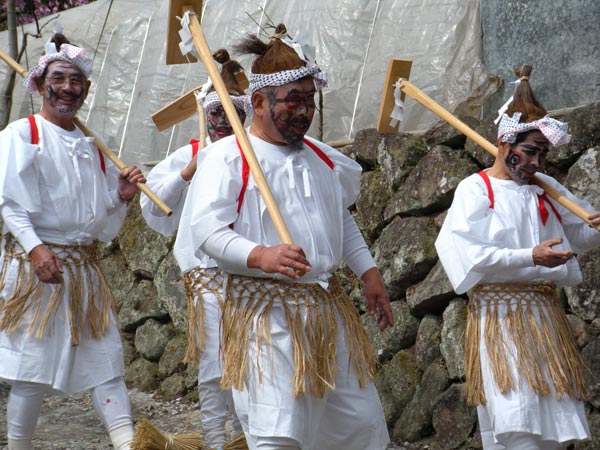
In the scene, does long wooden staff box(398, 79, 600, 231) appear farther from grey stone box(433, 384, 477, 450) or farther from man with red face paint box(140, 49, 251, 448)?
grey stone box(433, 384, 477, 450)

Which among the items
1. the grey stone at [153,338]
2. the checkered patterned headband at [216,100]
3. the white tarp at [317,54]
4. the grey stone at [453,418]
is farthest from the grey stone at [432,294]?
the grey stone at [153,338]

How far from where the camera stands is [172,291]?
316 inches

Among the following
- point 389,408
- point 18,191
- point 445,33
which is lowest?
point 389,408

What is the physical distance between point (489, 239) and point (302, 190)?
96cm

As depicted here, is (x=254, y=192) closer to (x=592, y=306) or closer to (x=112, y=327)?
(x=112, y=327)

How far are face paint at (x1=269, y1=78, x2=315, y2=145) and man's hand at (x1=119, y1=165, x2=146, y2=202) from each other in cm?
114

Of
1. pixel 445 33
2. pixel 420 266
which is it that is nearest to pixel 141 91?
pixel 445 33

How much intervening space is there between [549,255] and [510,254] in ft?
0.64

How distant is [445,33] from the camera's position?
278 inches

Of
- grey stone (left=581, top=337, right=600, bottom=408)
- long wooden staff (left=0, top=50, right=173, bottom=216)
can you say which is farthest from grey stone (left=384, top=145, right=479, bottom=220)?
long wooden staff (left=0, top=50, right=173, bottom=216)

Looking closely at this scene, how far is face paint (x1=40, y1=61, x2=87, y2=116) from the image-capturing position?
4.75 metres

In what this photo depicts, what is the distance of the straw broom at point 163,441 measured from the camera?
14.5ft

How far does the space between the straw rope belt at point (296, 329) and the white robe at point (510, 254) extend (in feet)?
2.47

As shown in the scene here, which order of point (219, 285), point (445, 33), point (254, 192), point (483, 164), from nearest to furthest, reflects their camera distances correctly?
point (254, 192), point (219, 285), point (483, 164), point (445, 33)
